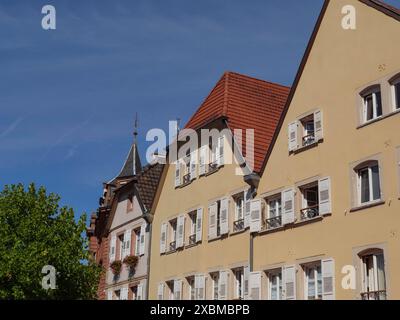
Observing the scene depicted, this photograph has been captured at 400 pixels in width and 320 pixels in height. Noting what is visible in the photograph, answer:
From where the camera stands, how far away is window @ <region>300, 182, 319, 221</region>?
22.5 m

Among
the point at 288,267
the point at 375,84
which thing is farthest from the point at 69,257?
the point at 375,84

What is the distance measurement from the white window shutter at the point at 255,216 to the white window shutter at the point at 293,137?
7.75 ft

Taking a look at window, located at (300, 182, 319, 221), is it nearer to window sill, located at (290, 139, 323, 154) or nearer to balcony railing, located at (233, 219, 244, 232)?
window sill, located at (290, 139, 323, 154)

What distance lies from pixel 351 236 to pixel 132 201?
18.0 m

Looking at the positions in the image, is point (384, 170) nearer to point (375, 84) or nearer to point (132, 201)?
point (375, 84)

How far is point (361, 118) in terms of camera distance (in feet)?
70.0

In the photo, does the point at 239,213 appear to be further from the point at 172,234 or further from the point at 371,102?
the point at 371,102

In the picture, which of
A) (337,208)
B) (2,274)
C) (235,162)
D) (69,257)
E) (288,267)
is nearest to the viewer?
(337,208)

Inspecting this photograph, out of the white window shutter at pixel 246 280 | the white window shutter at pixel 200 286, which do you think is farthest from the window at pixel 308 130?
the white window shutter at pixel 200 286

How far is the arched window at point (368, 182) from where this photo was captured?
20297 mm

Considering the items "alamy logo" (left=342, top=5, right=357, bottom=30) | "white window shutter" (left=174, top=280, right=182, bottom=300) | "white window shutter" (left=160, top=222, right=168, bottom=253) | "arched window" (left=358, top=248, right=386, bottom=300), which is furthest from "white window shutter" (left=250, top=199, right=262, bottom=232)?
"white window shutter" (left=160, top=222, right=168, bottom=253)

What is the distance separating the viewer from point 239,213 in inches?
1048

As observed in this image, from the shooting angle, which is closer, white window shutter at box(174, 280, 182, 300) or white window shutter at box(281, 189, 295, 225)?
white window shutter at box(281, 189, 295, 225)

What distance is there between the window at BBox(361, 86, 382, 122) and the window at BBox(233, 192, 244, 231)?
22.1ft
